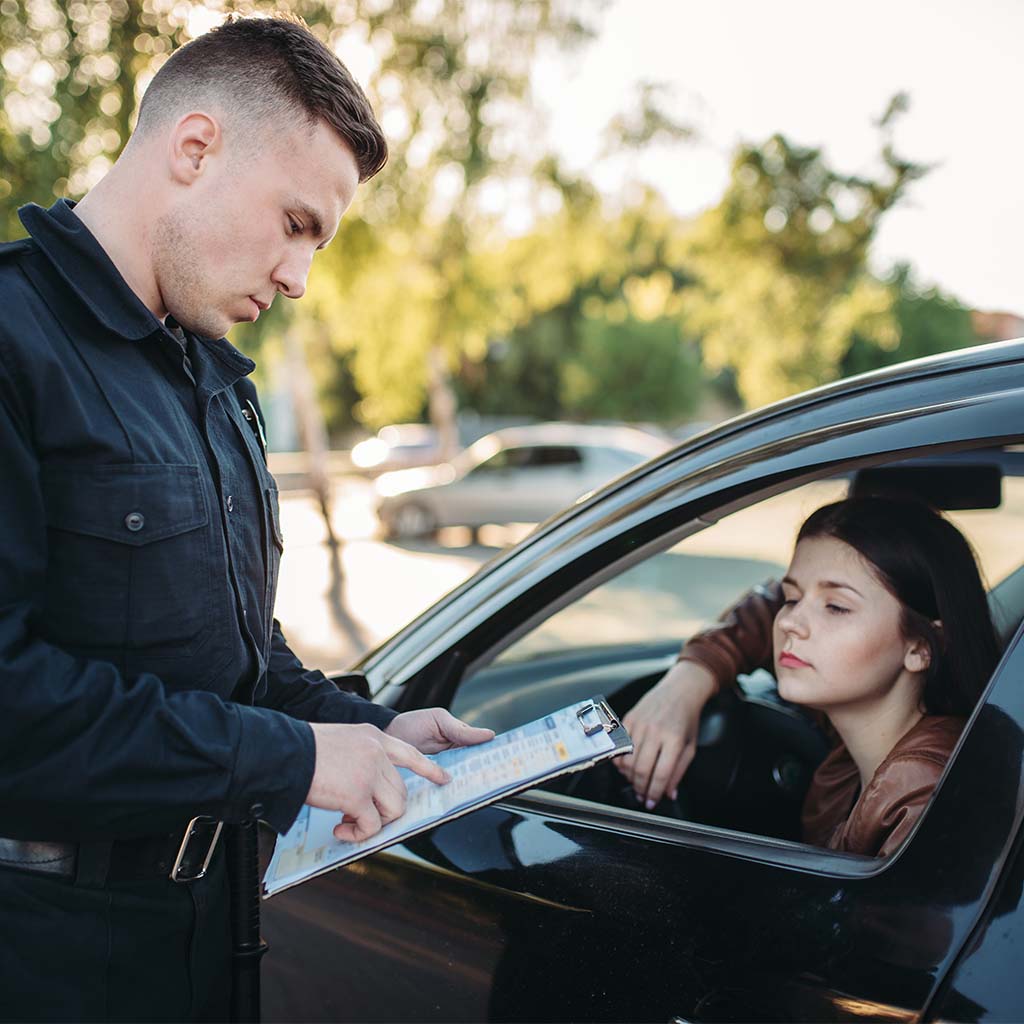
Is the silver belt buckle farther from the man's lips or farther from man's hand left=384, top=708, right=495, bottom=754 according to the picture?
the man's lips

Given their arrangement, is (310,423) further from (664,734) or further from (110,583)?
(110,583)

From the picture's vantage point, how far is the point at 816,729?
2.16 m

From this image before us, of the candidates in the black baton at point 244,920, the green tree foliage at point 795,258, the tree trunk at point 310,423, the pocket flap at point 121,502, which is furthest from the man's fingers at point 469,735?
the green tree foliage at point 795,258

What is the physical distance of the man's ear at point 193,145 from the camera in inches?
53.7

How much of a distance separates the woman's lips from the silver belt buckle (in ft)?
3.11

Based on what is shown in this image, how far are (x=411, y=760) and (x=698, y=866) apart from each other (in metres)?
0.41

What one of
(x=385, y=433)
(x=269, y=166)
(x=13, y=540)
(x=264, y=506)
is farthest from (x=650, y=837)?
(x=385, y=433)

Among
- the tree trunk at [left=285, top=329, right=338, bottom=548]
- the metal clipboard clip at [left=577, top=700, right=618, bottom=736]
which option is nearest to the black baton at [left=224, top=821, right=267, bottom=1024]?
the metal clipboard clip at [left=577, top=700, right=618, bottom=736]

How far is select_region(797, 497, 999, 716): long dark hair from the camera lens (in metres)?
1.70

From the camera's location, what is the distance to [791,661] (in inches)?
66.7

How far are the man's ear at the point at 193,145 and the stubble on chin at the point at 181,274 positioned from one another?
2.2 inches

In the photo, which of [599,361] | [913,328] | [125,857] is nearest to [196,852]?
[125,857]

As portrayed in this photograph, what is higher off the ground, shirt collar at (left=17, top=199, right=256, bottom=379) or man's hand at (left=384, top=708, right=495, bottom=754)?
shirt collar at (left=17, top=199, right=256, bottom=379)

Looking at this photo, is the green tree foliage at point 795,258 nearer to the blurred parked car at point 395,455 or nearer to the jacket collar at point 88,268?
the blurred parked car at point 395,455
